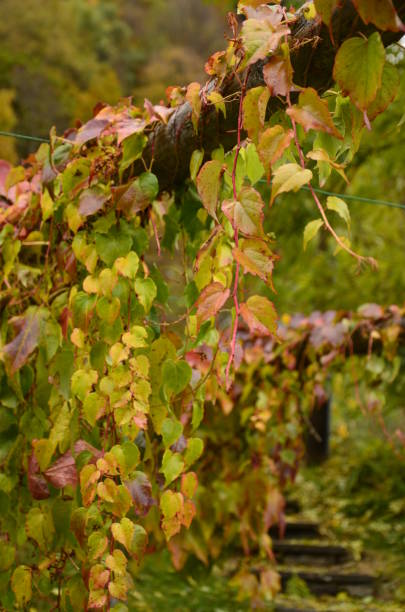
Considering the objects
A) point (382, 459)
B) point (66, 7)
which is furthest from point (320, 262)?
point (66, 7)

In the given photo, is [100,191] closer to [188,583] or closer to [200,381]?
[200,381]

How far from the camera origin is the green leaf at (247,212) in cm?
85

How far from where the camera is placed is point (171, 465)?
1059 millimetres

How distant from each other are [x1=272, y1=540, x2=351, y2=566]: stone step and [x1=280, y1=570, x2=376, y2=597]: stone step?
359 millimetres

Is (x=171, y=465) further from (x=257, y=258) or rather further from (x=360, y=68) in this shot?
(x=360, y=68)

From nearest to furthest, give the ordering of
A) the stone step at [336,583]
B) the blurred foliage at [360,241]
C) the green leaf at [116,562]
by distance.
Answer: the green leaf at [116,562], the stone step at [336,583], the blurred foliage at [360,241]

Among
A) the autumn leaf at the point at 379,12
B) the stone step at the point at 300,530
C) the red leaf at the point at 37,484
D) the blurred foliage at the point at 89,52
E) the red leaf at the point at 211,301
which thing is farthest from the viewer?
the blurred foliage at the point at 89,52

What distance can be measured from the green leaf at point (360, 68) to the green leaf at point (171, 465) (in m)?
0.62

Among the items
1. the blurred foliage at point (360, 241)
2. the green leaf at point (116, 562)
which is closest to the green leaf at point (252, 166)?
the green leaf at point (116, 562)

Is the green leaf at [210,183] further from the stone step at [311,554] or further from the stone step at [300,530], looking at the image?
the stone step at [300,530]

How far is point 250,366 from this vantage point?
2.72 metres

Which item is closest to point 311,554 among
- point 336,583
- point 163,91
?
point 336,583

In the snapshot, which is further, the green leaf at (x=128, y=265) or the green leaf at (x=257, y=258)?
the green leaf at (x=128, y=265)

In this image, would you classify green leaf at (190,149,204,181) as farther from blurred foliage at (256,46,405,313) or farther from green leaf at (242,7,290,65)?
blurred foliage at (256,46,405,313)
